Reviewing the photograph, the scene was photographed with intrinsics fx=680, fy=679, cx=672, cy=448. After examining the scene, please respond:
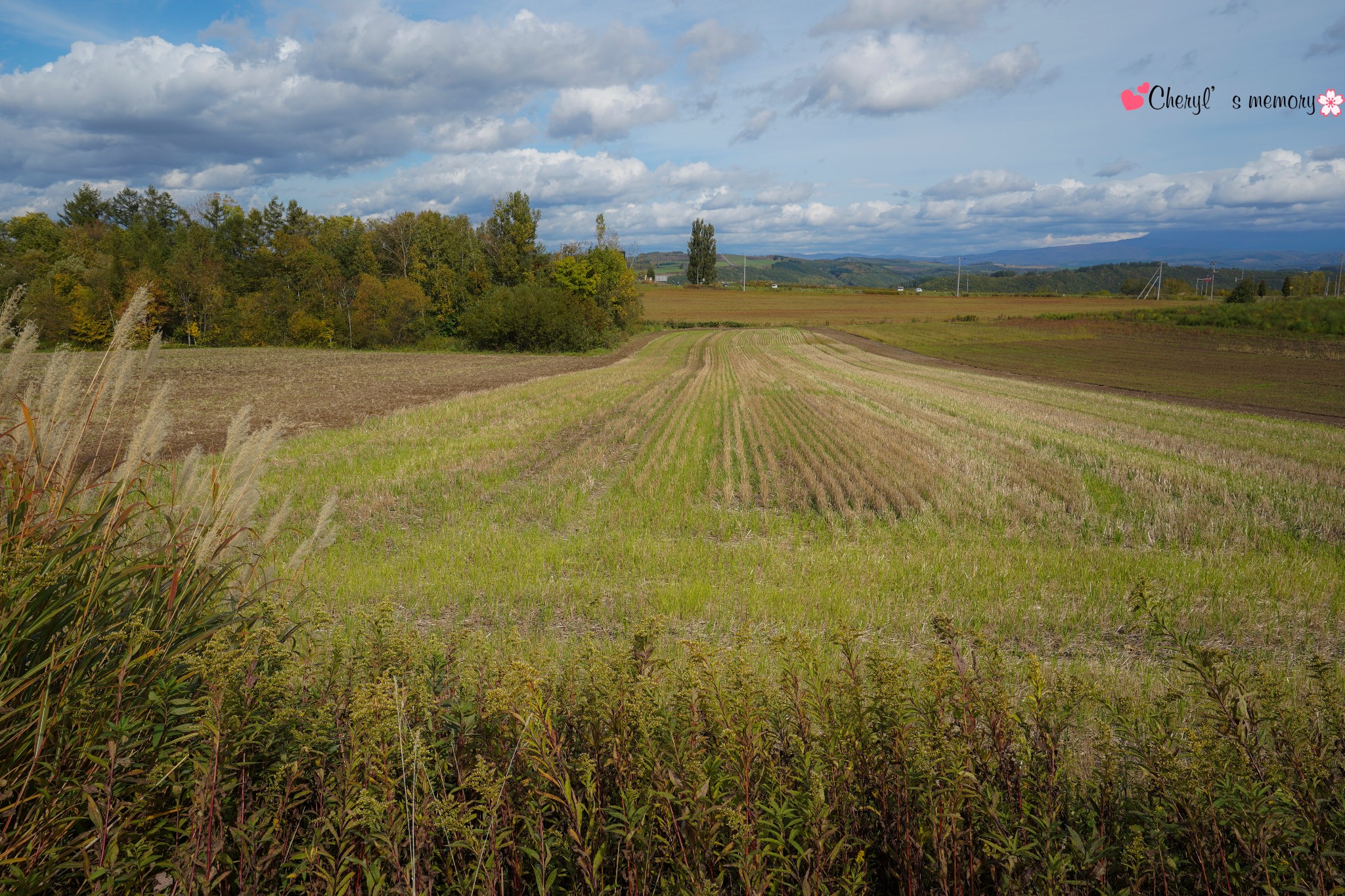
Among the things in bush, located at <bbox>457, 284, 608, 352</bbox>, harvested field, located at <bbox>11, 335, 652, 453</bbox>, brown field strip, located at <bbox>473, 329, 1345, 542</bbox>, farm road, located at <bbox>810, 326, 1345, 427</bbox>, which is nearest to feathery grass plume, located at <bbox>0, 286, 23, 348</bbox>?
harvested field, located at <bbox>11, 335, 652, 453</bbox>

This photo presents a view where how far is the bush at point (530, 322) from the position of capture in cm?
5950

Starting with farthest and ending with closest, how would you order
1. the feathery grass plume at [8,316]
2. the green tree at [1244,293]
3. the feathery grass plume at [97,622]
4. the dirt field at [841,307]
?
the dirt field at [841,307], the green tree at [1244,293], the feathery grass plume at [8,316], the feathery grass plume at [97,622]

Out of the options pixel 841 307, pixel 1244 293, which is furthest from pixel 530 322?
pixel 1244 293

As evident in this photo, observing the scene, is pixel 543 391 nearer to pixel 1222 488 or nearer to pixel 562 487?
pixel 562 487

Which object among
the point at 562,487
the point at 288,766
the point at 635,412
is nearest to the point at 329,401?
the point at 635,412

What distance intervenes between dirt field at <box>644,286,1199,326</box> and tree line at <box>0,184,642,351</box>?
2395 cm

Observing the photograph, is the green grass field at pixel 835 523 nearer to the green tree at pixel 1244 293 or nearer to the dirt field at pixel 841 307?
the dirt field at pixel 841 307

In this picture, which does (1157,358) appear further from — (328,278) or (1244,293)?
(328,278)

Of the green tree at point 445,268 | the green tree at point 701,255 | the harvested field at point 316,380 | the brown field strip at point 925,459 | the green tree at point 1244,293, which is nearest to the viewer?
the brown field strip at point 925,459

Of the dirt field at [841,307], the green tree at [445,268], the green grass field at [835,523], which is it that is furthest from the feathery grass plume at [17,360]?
the dirt field at [841,307]

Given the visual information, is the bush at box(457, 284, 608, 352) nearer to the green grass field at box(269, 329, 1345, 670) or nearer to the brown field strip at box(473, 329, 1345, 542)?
the brown field strip at box(473, 329, 1345, 542)

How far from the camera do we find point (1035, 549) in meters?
9.59

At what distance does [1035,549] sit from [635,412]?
15332 millimetres

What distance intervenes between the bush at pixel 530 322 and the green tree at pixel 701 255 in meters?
77.0
